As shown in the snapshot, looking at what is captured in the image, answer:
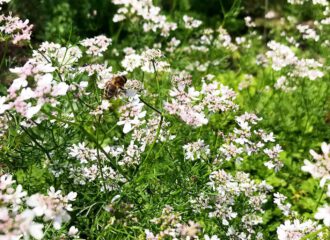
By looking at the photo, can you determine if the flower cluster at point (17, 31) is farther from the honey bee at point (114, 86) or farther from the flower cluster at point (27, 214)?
the flower cluster at point (27, 214)

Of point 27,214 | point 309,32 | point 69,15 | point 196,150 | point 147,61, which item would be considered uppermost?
point 69,15

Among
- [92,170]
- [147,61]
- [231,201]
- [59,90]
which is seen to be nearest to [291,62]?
→ [147,61]

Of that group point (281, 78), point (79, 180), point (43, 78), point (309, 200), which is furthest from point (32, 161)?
point (281, 78)

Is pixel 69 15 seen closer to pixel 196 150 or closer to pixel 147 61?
pixel 147 61

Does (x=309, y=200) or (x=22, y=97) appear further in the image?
(x=309, y=200)

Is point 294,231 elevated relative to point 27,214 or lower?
elevated

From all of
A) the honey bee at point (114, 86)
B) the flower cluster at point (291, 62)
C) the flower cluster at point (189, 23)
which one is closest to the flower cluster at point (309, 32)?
the flower cluster at point (291, 62)

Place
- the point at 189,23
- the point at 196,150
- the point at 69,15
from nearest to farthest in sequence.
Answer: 1. the point at 196,150
2. the point at 189,23
3. the point at 69,15

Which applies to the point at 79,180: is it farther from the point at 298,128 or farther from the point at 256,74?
the point at 256,74
